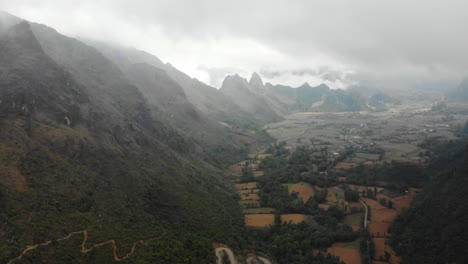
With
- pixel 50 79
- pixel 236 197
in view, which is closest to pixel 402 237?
pixel 236 197

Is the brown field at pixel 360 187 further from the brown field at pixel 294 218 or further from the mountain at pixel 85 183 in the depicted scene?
the mountain at pixel 85 183

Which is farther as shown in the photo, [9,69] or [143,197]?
[9,69]

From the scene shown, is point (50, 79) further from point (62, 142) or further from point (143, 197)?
point (143, 197)

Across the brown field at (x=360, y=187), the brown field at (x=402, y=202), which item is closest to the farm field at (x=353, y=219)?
the brown field at (x=402, y=202)

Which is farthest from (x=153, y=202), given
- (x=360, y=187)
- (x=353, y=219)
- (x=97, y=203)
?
(x=360, y=187)

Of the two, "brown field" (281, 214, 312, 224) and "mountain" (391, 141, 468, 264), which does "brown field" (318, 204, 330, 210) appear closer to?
"brown field" (281, 214, 312, 224)

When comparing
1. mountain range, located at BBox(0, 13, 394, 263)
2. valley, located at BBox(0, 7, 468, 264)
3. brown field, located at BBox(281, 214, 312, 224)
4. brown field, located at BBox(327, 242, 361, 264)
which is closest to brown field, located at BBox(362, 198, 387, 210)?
valley, located at BBox(0, 7, 468, 264)
